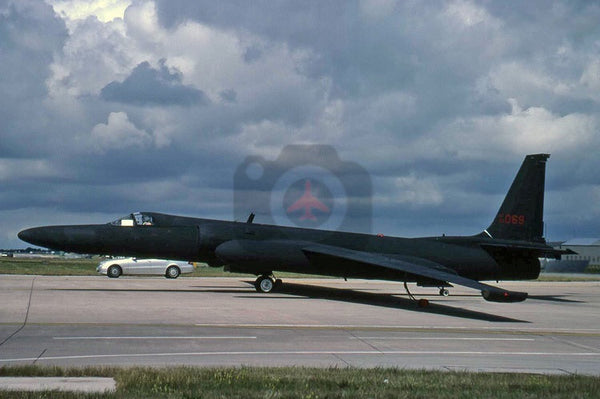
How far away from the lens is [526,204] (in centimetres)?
3072

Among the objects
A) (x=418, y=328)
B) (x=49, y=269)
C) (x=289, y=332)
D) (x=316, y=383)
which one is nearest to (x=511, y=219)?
(x=418, y=328)

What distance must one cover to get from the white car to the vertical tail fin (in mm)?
20655

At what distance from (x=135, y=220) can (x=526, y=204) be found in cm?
1617

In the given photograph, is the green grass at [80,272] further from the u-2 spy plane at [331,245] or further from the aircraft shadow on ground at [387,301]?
the aircraft shadow on ground at [387,301]

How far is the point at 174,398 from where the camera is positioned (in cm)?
809

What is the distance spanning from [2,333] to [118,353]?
367 cm

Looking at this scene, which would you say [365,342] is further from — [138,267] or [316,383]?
[138,267]

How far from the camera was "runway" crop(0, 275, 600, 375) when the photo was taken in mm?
11984

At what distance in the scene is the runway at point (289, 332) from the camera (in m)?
12.0

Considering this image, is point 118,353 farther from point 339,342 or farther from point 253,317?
point 253,317

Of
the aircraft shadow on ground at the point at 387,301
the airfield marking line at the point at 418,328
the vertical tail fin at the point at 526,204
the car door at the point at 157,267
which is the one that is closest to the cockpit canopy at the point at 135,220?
the aircraft shadow on ground at the point at 387,301

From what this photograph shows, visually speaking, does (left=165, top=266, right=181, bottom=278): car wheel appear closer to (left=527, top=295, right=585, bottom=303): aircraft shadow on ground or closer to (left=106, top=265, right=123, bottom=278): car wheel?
(left=106, top=265, right=123, bottom=278): car wheel

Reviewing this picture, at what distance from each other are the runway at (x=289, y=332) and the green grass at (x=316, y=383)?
1211 mm

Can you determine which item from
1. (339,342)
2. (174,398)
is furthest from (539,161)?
(174,398)
